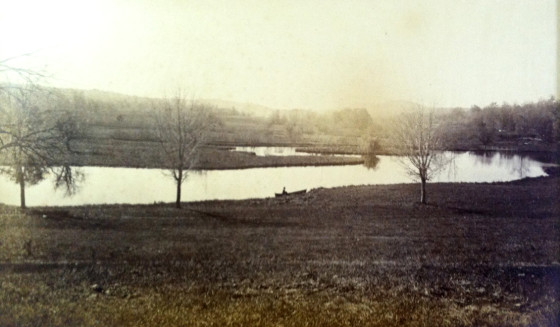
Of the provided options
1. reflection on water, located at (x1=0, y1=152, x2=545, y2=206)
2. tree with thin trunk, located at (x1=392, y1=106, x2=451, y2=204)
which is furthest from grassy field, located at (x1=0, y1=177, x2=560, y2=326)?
tree with thin trunk, located at (x1=392, y1=106, x2=451, y2=204)

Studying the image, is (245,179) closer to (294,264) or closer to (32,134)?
(294,264)

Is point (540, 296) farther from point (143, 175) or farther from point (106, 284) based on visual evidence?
point (143, 175)

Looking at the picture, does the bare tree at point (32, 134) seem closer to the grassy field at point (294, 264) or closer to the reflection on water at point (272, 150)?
the grassy field at point (294, 264)

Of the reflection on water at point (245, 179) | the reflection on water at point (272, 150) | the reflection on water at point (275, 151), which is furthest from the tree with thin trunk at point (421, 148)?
the reflection on water at point (272, 150)

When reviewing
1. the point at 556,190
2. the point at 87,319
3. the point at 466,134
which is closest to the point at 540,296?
the point at 556,190

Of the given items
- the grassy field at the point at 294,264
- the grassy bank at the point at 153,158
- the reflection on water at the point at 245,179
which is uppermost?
the grassy bank at the point at 153,158
